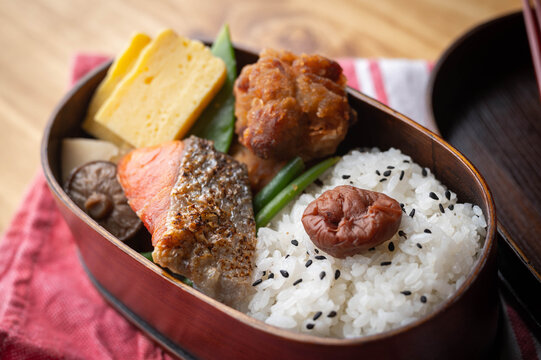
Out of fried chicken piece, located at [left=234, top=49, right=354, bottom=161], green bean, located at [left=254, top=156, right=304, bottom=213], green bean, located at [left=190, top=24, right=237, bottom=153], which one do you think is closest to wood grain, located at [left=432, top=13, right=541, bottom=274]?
fried chicken piece, located at [left=234, top=49, right=354, bottom=161]

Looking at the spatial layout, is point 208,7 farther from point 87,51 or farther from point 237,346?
point 237,346

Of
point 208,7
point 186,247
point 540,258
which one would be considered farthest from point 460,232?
point 208,7

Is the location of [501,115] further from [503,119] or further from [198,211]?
[198,211]

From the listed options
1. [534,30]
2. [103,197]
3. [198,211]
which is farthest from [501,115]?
[103,197]

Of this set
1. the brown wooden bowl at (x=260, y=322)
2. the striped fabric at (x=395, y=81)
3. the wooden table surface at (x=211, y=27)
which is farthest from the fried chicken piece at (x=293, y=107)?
the wooden table surface at (x=211, y=27)

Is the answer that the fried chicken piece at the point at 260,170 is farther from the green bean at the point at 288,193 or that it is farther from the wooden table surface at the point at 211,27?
the wooden table surface at the point at 211,27
